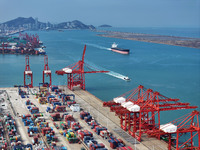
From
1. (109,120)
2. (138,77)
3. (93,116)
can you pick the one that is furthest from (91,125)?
(138,77)

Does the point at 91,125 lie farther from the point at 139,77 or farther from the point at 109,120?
the point at 139,77

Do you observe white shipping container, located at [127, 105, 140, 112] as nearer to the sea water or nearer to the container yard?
the container yard

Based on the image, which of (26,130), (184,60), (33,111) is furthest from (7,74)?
(184,60)

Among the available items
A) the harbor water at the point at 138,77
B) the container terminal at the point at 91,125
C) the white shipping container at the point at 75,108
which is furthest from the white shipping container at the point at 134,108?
the harbor water at the point at 138,77

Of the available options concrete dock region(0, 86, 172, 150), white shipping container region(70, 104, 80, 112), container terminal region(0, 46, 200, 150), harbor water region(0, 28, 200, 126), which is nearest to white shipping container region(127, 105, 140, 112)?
container terminal region(0, 46, 200, 150)

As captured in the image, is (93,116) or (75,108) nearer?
(93,116)

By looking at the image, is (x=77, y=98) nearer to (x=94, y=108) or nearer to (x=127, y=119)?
(x=94, y=108)

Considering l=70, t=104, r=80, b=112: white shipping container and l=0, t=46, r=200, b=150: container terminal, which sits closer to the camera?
l=0, t=46, r=200, b=150: container terminal

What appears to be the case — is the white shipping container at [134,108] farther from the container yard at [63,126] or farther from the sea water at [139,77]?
the sea water at [139,77]
